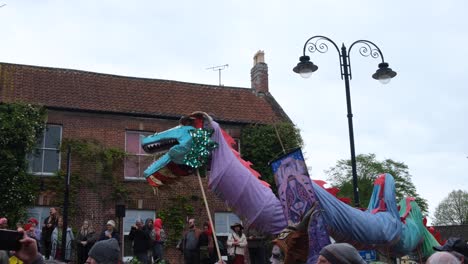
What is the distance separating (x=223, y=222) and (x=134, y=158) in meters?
4.06

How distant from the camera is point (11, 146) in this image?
18.3 meters

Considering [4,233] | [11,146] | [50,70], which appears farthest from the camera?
[50,70]

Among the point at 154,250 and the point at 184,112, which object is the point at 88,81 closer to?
the point at 184,112

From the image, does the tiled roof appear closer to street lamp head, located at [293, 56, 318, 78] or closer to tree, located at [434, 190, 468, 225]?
street lamp head, located at [293, 56, 318, 78]

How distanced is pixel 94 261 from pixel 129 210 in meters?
15.9

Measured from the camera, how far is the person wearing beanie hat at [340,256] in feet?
10.5

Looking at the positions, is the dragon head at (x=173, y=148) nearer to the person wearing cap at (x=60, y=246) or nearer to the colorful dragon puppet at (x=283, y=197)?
the colorful dragon puppet at (x=283, y=197)

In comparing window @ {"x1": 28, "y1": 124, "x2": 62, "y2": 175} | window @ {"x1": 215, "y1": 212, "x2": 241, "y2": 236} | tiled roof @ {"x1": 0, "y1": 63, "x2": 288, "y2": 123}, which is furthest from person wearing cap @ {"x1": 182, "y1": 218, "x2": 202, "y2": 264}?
tiled roof @ {"x1": 0, "y1": 63, "x2": 288, "y2": 123}

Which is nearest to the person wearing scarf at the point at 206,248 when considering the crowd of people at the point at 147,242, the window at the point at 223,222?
the crowd of people at the point at 147,242

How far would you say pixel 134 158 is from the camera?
20.5m

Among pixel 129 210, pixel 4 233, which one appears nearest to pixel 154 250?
pixel 129 210

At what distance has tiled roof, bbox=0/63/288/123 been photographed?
2005 centimetres

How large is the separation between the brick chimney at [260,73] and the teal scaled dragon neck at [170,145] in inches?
627

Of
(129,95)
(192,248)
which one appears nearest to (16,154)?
(129,95)
